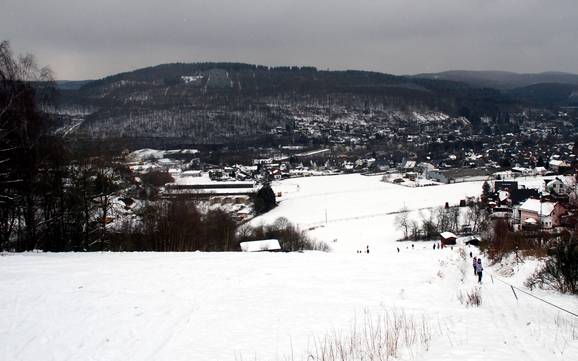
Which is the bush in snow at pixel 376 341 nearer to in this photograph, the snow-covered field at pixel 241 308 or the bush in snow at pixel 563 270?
the snow-covered field at pixel 241 308

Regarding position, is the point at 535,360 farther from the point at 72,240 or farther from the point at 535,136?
the point at 535,136

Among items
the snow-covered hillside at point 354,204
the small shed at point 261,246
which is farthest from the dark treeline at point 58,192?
the snow-covered hillside at point 354,204

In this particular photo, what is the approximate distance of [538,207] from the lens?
1599 inches

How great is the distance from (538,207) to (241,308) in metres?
40.4

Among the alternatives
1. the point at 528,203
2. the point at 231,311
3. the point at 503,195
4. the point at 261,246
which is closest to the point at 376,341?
the point at 231,311

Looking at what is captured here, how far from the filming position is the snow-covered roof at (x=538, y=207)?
38750 millimetres

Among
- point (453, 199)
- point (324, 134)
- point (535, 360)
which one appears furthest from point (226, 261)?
point (324, 134)

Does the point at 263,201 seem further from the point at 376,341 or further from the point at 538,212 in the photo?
the point at 376,341

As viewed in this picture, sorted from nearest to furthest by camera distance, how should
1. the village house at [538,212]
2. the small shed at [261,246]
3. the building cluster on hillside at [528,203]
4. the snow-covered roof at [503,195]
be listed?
the small shed at [261,246] < the building cluster on hillside at [528,203] < the village house at [538,212] < the snow-covered roof at [503,195]

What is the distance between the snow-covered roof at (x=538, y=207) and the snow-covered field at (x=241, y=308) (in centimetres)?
2967

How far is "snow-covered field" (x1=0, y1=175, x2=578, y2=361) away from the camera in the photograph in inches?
237

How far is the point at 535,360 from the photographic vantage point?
5.38m

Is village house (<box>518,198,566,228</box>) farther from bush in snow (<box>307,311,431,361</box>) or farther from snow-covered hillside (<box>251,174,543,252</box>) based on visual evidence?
bush in snow (<box>307,311,431,361</box>)

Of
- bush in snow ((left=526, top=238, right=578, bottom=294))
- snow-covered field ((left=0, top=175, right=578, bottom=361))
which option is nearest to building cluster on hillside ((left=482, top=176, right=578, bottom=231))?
bush in snow ((left=526, top=238, right=578, bottom=294))
